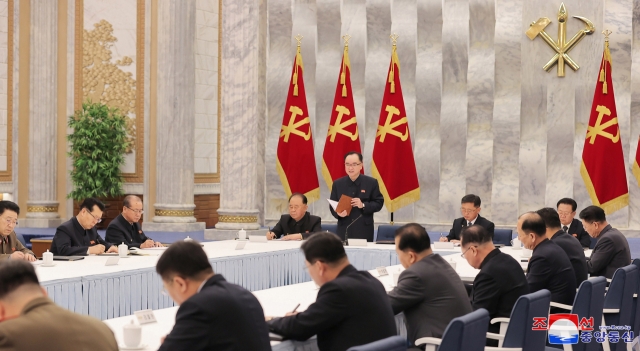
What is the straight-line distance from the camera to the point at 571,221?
23.5 ft

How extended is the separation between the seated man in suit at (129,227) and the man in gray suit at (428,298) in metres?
3.30

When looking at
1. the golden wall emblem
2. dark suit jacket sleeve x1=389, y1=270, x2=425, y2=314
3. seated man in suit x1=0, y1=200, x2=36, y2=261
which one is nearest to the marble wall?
the golden wall emblem

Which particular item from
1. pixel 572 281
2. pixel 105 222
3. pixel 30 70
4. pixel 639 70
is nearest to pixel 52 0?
pixel 30 70

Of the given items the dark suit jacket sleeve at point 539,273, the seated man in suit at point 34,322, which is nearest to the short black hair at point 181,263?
the seated man in suit at point 34,322

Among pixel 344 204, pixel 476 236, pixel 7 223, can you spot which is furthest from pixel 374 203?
pixel 476 236

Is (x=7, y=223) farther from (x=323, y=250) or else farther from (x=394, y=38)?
(x=394, y=38)

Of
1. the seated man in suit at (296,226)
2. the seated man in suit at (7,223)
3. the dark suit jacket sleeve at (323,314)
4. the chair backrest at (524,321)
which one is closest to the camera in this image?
the dark suit jacket sleeve at (323,314)

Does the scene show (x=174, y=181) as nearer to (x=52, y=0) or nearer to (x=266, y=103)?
(x=266, y=103)

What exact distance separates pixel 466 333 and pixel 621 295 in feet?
7.02

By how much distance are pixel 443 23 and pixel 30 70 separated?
19.7 feet

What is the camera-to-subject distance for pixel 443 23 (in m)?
10.9

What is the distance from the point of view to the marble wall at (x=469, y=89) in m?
10.4

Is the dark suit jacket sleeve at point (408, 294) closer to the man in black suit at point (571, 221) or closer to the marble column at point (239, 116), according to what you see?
the man in black suit at point (571, 221)

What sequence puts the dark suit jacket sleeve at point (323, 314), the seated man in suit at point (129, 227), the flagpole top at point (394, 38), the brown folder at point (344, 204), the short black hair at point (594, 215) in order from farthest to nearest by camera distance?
the flagpole top at point (394, 38)
the brown folder at point (344, 204)
the seated man in suit at point (129, 227)
the short black hair at point (594, 215)
the dark suit jacket sleeve at point (323, 314)
